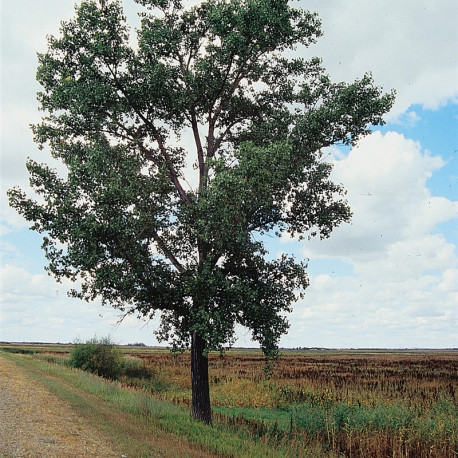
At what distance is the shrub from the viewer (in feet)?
160

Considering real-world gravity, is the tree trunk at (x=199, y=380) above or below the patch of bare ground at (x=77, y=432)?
above

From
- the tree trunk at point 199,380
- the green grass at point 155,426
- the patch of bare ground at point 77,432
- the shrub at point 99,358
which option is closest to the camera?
the patch of bare ground at point 77,432

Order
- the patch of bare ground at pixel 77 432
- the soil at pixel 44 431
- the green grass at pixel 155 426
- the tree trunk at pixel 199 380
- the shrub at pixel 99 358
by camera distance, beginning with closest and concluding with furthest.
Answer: the soil at pixel 44 431 → the patch of bare ground at pixel 77 432 → the green grass at pixel 155 426 → the tree trunk at pixel 199 380 → the shrub at pixel 99 358

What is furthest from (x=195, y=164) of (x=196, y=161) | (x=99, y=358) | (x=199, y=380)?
(x=99, y=358)

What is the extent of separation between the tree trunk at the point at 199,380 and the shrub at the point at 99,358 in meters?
31.1

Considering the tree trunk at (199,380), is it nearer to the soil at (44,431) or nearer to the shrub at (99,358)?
the soil at (44,431)

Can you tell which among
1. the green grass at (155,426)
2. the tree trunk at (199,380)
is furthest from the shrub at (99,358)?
the tree trunk at (199,380)

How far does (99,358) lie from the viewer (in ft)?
162

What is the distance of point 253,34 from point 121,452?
16.5m

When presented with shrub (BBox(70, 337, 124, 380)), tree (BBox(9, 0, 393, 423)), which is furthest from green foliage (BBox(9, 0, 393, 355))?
shrub (BBox(70, 337, 124, 380))

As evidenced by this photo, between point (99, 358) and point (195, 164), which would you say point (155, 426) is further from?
point (99, 358)

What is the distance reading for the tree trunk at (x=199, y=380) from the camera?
19484mm

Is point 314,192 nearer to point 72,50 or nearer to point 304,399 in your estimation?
point 72,50

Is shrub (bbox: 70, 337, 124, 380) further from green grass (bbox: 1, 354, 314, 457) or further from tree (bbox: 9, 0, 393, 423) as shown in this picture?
tree (bbox: 9, 0, 393, 423)
